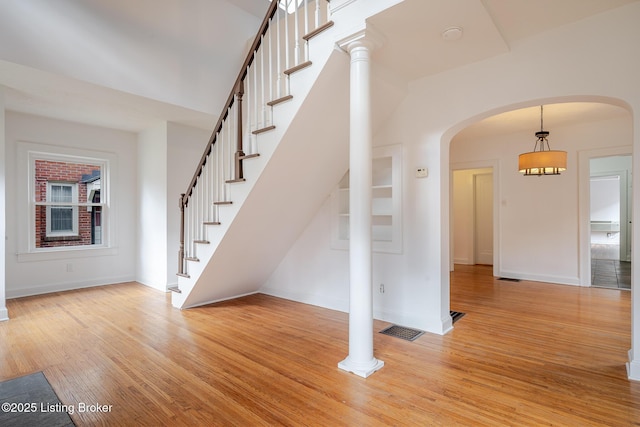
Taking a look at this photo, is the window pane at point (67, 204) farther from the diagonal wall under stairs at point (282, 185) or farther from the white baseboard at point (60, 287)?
the diagonal wall under stairs at point (282, 185)

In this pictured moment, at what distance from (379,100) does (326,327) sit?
245 centimetres

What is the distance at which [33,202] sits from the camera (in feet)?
16.5

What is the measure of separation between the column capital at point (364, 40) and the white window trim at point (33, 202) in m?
4.90

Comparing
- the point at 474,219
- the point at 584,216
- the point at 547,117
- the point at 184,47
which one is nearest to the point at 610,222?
the point at 474,219

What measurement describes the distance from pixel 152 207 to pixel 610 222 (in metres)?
12.1

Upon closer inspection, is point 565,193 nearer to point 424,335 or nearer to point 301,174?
point 424,335

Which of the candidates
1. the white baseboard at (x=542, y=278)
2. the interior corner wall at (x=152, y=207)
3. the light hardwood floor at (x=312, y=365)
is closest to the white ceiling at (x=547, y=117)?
the white baseboard at (x=542, y=278)

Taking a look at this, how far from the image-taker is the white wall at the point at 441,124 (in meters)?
2.55

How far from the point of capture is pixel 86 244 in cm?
561

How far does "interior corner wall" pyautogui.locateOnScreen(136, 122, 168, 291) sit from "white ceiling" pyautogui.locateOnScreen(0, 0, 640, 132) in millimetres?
Result: 337

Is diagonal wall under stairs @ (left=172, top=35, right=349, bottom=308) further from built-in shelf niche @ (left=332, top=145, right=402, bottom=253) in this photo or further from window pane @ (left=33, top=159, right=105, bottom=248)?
window pane @ (left=33, top=159, right=105, bottom=248)

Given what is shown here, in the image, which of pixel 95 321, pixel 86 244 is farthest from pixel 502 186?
pixel 86 244

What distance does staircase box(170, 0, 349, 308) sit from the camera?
288 cm

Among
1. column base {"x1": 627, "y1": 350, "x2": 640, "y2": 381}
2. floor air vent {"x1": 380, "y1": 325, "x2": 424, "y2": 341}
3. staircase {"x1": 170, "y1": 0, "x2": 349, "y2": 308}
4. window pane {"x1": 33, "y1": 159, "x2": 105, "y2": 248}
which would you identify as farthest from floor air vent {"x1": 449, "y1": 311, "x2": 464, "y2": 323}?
window pane {"x1": 33, "y1": 159, "x2": 105, "y2": 248}
